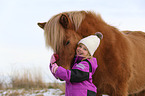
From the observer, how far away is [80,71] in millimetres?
2164

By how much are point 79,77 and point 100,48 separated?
0.91 meters

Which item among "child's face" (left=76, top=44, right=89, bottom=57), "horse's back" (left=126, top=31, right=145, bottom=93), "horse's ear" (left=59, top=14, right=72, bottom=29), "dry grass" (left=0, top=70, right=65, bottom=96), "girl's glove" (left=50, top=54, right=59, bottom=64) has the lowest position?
"dry grass" (left=0, top=70, right=65, bottom=96)

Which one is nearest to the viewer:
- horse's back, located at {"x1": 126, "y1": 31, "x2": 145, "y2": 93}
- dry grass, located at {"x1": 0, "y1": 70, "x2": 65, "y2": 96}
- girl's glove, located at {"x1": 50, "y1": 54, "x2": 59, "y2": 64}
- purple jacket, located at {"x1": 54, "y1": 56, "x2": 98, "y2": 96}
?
purple jacket, located at {"x1": 54, "y1": 56, "x2": 98, "y2": 96}

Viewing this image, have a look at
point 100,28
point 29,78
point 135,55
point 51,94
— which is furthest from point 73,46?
point 29,78

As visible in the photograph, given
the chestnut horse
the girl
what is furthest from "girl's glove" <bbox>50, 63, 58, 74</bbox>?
the chestnut horse

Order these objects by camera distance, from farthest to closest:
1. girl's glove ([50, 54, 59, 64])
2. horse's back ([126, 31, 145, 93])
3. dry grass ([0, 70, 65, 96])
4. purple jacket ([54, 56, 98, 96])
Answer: dry grass ([0, 70, 65, 96]) < horse's back ([126, 31, 145, 93]) < girl's glove ([50, 54, 59, 64]) < purple jacket ([54, 56, 98, 96])

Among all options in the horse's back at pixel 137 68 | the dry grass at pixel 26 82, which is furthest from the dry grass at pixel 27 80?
the horse's back at pixel 137 68

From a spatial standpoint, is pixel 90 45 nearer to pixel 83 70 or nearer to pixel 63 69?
pixel 83 70

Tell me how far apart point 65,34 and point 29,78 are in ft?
15.9

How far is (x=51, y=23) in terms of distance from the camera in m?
2.46

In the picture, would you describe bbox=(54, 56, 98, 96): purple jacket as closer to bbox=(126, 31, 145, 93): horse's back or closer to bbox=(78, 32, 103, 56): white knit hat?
bbox=(78, 32, 103, 56): white knit hat

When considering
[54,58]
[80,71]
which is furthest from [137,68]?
[54,58]

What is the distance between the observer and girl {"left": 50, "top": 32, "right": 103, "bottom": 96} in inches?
83.9

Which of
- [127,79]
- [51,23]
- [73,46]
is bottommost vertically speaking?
[127,79]
